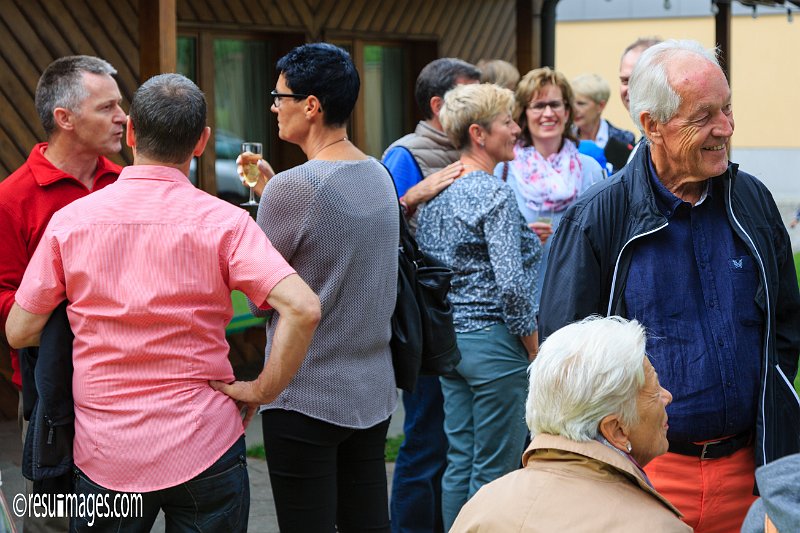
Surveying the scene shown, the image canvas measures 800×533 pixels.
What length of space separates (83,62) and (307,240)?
1306 mm

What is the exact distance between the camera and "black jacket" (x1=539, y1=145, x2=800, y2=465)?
312 cm

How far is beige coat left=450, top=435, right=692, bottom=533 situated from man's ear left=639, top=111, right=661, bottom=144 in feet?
3.46

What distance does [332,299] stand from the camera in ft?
11.3

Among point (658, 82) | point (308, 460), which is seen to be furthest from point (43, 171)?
point (658, 82)

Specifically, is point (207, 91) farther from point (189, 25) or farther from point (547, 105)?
point (547, 105)

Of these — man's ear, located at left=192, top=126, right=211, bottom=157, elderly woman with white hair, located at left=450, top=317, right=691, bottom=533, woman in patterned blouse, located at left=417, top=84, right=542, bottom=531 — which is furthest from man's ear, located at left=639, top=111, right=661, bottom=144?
woman in patterned blouse, located at left=417, top=84, right=542, bottom=531

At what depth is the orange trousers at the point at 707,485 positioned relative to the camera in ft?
10.3

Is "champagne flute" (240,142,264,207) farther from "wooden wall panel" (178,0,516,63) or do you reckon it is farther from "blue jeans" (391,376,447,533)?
"wooden wall panel" (178,0,516,63)

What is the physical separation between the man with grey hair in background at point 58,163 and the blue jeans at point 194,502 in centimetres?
85

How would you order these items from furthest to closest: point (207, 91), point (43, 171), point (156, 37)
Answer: point (207, 91)
point (156, 37)
point (43, 171)

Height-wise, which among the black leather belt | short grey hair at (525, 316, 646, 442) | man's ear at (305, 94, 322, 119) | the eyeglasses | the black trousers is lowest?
the black trousers

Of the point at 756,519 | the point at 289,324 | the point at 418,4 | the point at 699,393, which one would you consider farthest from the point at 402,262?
the point at 418,4

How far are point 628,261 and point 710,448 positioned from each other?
0.58 meters

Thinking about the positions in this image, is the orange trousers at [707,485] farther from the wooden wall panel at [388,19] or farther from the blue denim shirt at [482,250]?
the wooden wall panel at [388,19]
